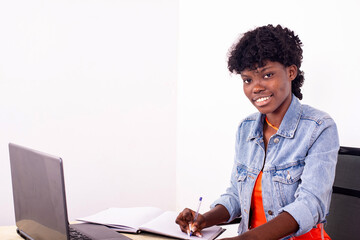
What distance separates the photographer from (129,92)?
276cm

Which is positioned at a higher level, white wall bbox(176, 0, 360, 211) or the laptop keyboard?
white wall bbox(176, 0, 360, 211)

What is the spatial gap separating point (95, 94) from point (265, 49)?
159 centimetres

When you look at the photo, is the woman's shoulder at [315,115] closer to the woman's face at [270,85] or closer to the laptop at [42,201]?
the woman's face at [270,85]

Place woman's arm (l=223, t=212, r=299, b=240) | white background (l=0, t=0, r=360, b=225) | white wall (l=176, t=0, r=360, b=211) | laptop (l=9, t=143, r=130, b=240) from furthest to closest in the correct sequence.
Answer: white background (l=0, t=0, r=360, b=225) < white wall (l=176, t=0, r=360, b=211) < woman's arm (l=223, t=212, r=299, b=240) < laptop (l=9, t=143, r=130, b=240)

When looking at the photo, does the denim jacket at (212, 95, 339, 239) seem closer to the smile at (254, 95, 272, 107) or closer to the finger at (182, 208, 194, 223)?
the smile at (254, 95, 272, 107)

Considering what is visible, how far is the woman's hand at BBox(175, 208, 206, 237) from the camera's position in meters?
1.24

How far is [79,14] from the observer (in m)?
2.54

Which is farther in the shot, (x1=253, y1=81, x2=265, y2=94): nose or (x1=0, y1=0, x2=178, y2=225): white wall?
(x1=0, y1=0, x2=178, y2=225): white wall

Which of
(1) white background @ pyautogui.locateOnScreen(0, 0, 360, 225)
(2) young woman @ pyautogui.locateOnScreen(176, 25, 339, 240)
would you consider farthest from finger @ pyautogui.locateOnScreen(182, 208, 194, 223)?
(1) white background @ pyautogui.locateOnScreen(0, 0, 360, 225)

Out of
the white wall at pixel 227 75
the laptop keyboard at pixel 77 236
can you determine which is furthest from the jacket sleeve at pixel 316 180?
the laptop keyboard at pixel 77 236

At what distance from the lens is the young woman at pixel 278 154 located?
1188 mm

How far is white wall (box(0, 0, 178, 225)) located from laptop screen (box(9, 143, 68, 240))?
1.27 m

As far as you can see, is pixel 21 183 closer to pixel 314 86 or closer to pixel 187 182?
pixel 314 86

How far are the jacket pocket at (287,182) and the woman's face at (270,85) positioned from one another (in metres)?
0.22
